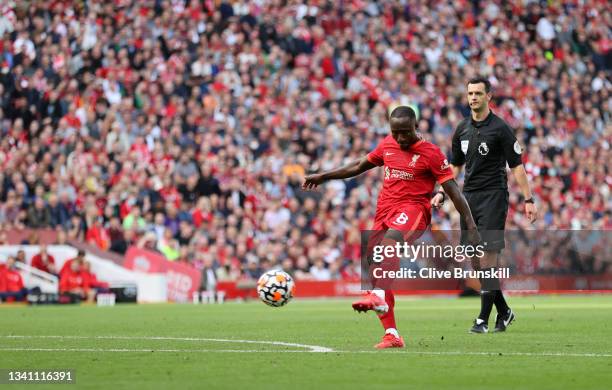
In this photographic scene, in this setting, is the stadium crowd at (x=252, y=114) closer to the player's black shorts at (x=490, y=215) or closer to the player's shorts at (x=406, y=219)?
the player's black shorts at (x=490, y=215)

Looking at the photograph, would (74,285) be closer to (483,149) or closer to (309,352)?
(483,149)

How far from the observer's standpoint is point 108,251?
26.2 metres

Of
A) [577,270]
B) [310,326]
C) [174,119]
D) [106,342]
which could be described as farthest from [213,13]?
[106,342]

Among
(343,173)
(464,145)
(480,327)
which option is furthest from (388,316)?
(464,145)

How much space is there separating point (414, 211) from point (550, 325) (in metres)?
4.25

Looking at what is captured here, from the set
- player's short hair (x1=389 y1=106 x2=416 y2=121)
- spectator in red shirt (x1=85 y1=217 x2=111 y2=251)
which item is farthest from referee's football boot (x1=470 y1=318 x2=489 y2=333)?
spectator in red shirt (x1=85 y1=217 x2=111 y2=251)

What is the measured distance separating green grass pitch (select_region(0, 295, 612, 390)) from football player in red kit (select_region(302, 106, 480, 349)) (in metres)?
0.52

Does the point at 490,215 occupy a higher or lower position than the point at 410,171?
lower

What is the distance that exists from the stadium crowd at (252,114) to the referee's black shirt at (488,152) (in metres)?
13.6

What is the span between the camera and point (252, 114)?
30.2 metres

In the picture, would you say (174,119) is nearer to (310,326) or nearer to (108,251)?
(108,251)

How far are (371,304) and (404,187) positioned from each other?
1.32 meters

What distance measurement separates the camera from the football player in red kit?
11102 millimetres

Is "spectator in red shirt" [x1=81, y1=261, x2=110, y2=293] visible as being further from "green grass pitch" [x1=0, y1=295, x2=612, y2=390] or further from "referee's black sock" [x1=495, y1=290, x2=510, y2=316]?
"referee's black sock" [x1=495, y1=290, x2=510, y2=316]
